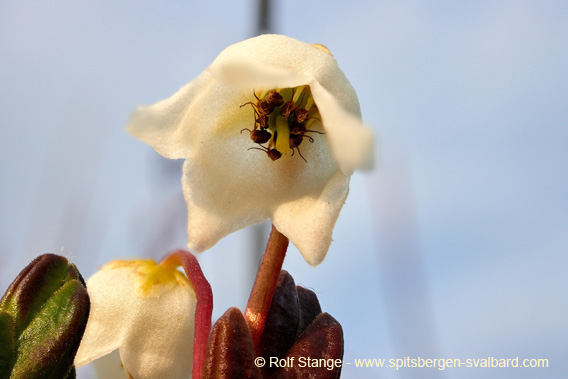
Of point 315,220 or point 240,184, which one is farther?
point 240,184

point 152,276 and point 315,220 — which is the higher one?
point 315,220

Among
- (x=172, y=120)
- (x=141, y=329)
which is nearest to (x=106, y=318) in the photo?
(x=141, y=329)

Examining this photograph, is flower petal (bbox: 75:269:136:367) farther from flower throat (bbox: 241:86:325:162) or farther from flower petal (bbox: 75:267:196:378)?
flower throat (bbox: 241:86:325:162)

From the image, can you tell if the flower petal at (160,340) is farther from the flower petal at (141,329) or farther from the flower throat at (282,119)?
the flower throat at (282,119)

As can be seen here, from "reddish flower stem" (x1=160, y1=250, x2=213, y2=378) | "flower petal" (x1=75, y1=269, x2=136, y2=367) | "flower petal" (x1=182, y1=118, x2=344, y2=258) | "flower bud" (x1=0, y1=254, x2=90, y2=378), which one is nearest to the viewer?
"flower bud" (x1=0, y1=254, x2=90, y2=378)

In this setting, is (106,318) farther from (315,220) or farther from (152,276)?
(315,220)

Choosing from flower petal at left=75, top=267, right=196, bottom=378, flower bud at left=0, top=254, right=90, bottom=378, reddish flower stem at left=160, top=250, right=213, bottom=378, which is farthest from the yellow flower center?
flower bud at left=0, top=254, right=90, bottom=378

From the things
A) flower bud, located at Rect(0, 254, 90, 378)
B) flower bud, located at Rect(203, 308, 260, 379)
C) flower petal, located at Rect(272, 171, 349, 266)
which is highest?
flower petal, located at Rect(272, 171, 349, 266)
